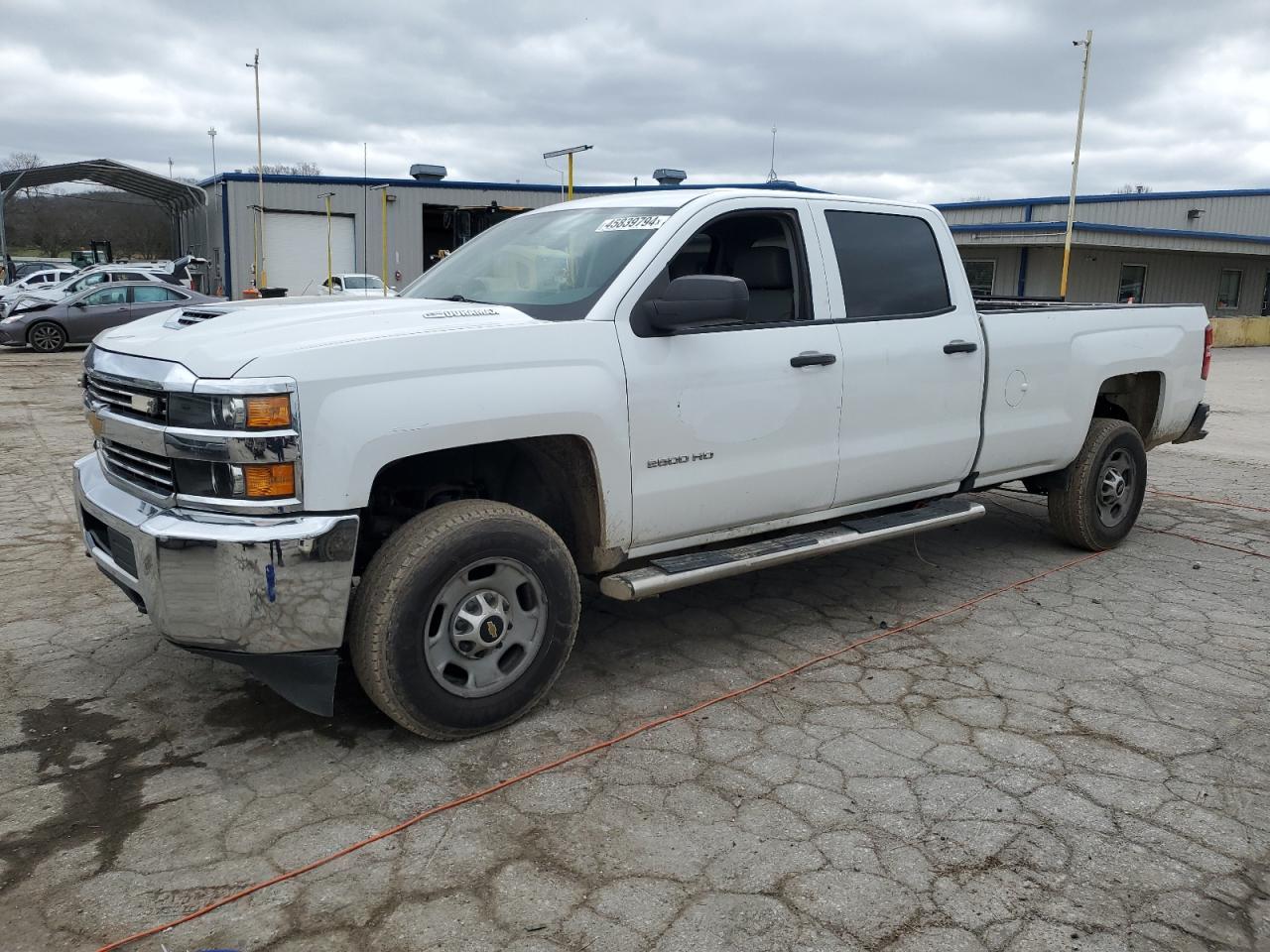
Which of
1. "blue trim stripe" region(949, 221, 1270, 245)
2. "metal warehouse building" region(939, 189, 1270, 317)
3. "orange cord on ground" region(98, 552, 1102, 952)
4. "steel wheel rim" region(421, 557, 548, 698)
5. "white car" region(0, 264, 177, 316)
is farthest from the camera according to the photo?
"metal warehouse building" region(939, 189, 1270, 317)

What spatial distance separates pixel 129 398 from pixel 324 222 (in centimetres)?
3528

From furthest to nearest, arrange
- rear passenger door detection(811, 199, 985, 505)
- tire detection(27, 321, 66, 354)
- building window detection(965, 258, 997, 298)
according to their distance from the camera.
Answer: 1. building window detection(965, 258, 997, 298)
2. tire detection(27, 321, 66, 354)
3. rear passenger door detection(811, 199, 985, 505)

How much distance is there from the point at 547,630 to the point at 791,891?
1340 millimetres

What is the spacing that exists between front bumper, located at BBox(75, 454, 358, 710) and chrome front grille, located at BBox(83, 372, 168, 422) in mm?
323

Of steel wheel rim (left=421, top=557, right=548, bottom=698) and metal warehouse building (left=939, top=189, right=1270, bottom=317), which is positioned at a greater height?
metal warehouse building (left=939, top=189, right=1270, bottom=317)

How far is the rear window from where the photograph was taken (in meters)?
4.72

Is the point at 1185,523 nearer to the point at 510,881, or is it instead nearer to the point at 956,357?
the point at 956,357

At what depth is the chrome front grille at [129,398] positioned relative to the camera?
3.31 metres

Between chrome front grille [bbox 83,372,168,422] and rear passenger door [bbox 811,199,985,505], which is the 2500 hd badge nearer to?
rear passenger door [bbox 811,199,985,505]

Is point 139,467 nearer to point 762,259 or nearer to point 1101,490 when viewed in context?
point 762,259

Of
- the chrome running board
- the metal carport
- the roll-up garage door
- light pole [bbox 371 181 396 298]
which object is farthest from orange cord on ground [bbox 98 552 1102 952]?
the metal carport

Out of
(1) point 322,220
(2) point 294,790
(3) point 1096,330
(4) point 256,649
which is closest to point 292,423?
(4) point 256,649

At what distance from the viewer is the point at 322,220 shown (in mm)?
36438

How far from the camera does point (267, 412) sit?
3.10 meters
